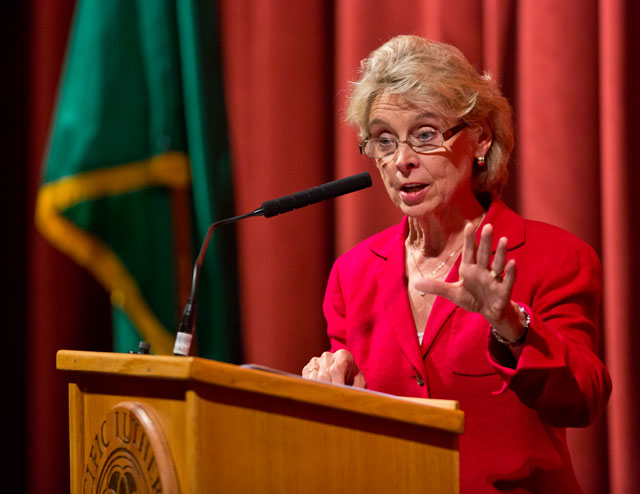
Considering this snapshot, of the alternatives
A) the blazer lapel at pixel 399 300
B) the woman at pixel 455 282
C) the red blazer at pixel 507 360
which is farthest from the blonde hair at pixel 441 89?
the blazer lapel at pixel 399 300

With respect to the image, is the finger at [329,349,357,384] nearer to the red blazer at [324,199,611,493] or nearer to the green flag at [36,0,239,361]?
the red blazer at [324,199,611,493]

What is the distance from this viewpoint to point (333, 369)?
1700mm

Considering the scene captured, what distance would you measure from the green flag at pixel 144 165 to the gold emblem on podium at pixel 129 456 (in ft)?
3.48

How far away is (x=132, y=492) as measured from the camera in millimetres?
1165

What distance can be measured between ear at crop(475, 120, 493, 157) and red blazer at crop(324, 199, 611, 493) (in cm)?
12

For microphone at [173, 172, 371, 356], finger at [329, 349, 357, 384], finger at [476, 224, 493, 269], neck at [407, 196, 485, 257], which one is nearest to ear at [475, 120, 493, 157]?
neck at [407, 196, 485, 257]

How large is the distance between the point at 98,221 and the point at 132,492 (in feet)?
4.05

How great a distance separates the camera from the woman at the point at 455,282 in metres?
1.64

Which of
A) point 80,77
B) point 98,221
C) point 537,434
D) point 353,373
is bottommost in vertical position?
point 537,434

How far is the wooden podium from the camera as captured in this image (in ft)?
3.49

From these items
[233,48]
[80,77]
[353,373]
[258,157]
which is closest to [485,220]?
[353,373]

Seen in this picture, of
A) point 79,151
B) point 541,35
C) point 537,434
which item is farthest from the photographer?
point 79,151

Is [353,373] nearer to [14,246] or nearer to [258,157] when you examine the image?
[258,157]

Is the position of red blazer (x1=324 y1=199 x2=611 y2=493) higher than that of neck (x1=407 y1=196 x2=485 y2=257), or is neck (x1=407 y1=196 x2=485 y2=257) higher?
neck (x1=407 y1=196 x2=485 y2=257)
